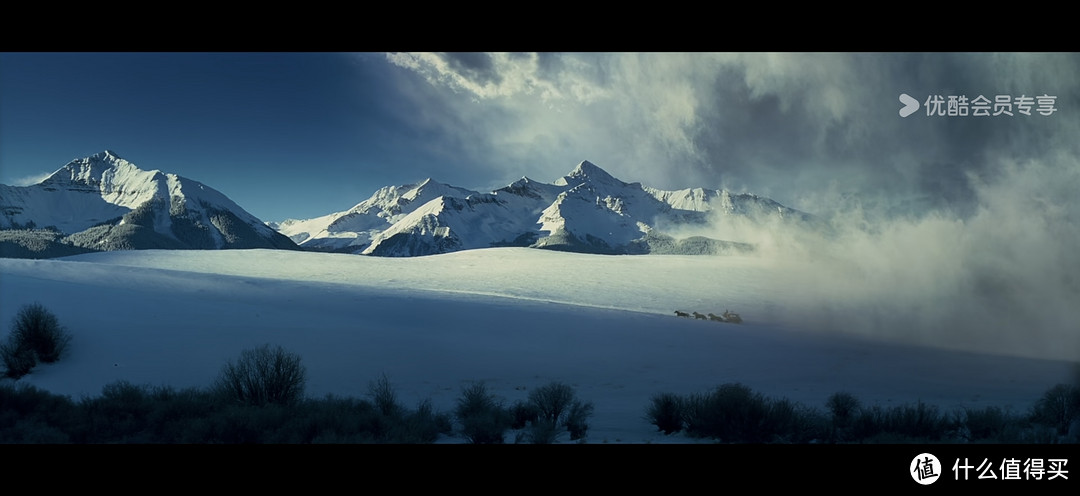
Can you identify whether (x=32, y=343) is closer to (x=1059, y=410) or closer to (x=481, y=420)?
(x=481, y=420)

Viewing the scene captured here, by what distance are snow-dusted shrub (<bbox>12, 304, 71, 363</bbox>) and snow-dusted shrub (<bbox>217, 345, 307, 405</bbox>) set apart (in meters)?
4.70

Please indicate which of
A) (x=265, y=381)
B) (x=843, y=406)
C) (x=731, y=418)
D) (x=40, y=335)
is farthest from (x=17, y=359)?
(x=843, y=406)

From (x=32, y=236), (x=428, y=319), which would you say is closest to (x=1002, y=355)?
(x=428, y=319)

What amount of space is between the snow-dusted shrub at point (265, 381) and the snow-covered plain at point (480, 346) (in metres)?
1.57

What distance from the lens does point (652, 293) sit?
26.7 m

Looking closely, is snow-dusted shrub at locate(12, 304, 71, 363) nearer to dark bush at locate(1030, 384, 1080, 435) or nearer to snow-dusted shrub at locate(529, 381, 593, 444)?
snow-dusted shrub at locate(529, 381, 593, 444)

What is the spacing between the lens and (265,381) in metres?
8.49

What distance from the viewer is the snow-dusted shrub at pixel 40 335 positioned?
411 inches

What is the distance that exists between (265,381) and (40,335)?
5.88 meters

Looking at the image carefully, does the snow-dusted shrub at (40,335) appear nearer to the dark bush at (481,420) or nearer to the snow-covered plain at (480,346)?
the snow-covered plain at (480,346)

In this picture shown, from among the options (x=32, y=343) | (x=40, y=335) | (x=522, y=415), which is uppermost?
(x=40, y=335)

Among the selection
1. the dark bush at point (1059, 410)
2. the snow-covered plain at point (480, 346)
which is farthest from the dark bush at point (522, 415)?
the dark bush at point (1059, 410)

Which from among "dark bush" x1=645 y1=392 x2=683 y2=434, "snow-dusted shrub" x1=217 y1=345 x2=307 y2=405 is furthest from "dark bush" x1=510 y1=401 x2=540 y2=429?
"snow-dusted shrub" x1=217 y1=345 x2=307 y2=405

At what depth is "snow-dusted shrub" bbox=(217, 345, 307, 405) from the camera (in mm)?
8328
